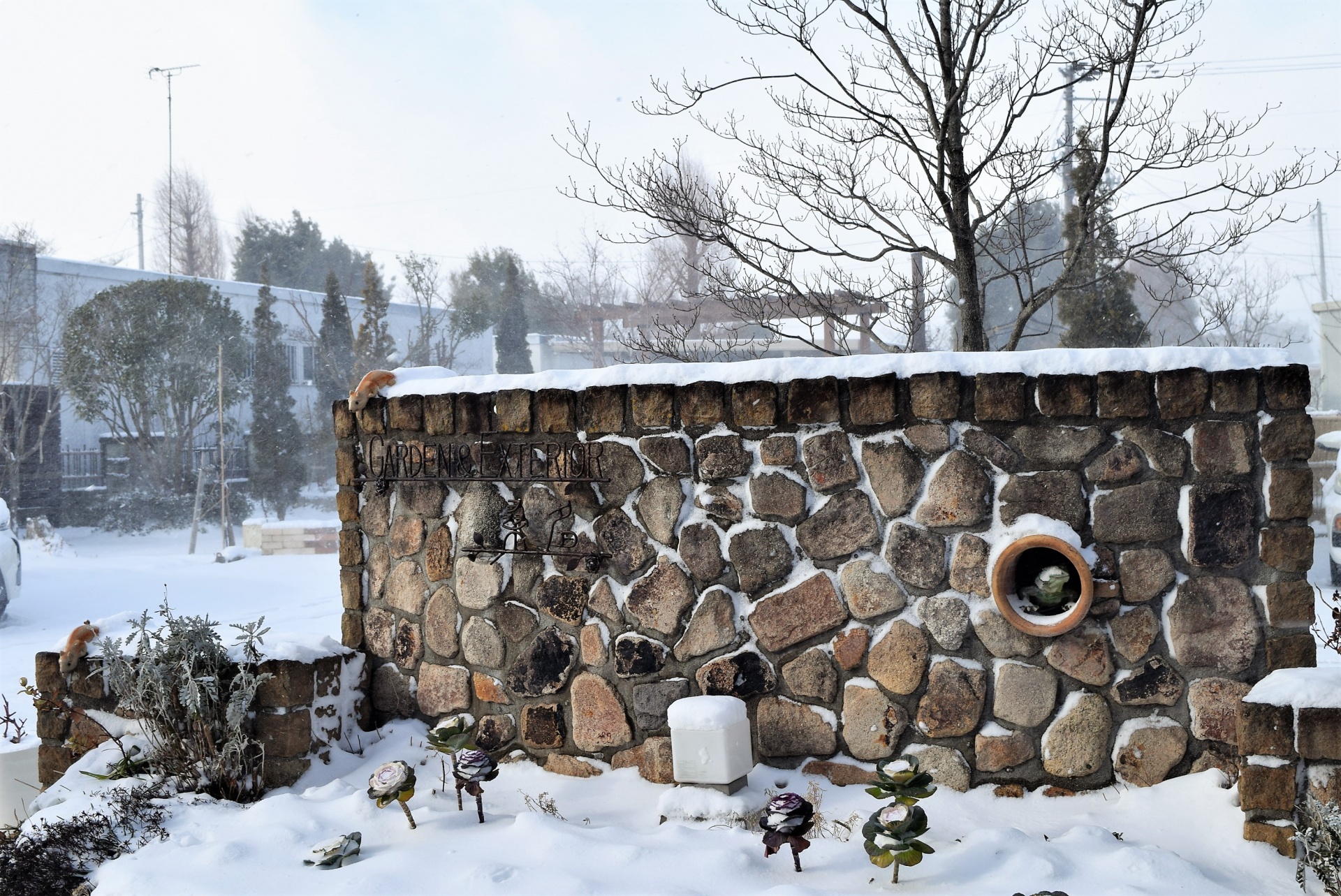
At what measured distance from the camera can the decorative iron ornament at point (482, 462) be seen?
316 centimetres

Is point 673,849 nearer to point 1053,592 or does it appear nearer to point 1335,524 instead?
point 1053,592

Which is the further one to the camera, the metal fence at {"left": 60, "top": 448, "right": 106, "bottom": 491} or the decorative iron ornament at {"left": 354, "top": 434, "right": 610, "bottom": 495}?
the metal fence at {"left": 60, "top": 448, "right": 106, "bottom": 491}

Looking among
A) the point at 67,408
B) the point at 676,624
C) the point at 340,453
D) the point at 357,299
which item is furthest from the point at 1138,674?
the point at 357,299

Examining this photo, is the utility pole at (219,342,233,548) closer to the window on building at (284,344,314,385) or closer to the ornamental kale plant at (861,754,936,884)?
the window on building at (284,344,314,385)

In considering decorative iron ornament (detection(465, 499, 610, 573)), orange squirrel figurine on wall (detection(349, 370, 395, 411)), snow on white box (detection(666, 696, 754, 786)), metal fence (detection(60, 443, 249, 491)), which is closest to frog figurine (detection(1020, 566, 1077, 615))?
snow on white box (detection(666, 696, 754, 786))

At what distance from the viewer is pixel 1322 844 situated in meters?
2.16

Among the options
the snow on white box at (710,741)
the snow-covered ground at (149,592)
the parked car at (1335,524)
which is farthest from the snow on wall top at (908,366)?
the parked car at (1335,524)

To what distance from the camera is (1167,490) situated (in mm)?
2650

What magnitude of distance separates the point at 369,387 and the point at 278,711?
1.15 m

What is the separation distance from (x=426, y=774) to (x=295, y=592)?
6.95m

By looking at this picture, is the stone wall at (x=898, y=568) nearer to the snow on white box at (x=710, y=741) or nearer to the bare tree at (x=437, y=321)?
the snow on white box at (x=710, y=741)

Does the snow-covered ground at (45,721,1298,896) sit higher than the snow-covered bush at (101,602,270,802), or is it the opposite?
the snow-covered bush at (101,602,270,802)

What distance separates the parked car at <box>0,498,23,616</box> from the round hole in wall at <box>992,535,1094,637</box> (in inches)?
305

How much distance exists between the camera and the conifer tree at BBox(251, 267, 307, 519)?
617 inches
